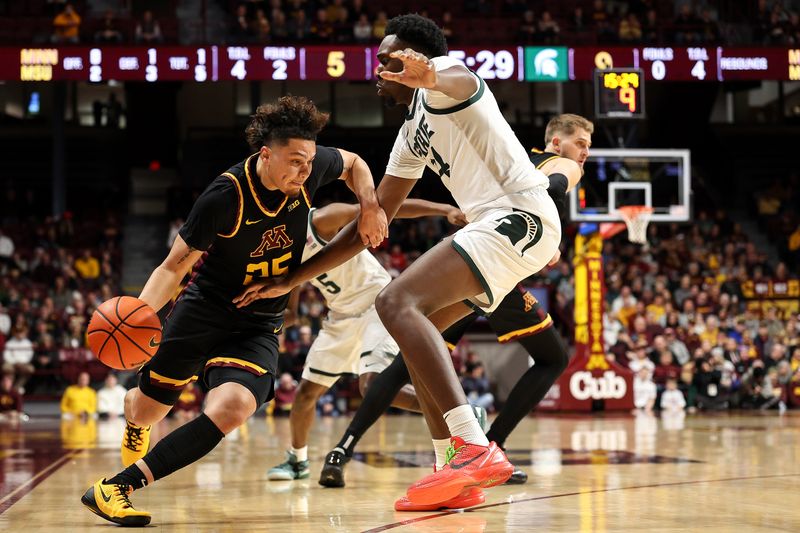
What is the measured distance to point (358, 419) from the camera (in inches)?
233

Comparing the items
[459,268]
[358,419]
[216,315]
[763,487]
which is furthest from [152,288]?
[763,487]

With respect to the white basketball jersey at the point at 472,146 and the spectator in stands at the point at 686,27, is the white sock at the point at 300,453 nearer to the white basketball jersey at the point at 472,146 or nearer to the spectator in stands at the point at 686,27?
the white basketball jersey at the point at 472,146

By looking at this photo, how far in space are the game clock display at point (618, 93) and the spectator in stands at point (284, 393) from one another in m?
5.34

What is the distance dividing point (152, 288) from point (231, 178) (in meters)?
0.59

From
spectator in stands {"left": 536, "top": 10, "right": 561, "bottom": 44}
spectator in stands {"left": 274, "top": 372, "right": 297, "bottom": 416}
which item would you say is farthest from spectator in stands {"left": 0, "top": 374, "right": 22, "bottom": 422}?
spectator in stands {"left": 536, "top": 10, "right": 561, "bottom": 44}

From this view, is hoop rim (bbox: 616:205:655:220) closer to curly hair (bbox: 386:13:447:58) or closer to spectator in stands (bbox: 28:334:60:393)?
spectator in stands (bbox: 28:334:60:393)

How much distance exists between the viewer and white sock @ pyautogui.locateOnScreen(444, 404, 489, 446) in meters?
4.12

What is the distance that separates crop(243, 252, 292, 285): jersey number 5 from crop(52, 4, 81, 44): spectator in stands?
14.5 meters

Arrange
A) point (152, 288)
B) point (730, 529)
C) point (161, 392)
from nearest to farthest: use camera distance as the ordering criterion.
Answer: point (730, 529) → point (152, 288) → point (161, 392)

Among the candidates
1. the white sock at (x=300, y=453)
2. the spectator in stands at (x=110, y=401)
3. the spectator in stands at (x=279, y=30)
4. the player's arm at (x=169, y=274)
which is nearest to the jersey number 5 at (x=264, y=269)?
the player's arm at (x=169, y=274)

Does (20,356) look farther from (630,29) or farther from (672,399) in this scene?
(630,29)

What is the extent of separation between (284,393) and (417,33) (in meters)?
10.2

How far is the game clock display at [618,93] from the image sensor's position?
1356 centimetres

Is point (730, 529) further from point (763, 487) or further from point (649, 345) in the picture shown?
point (649, 345)
